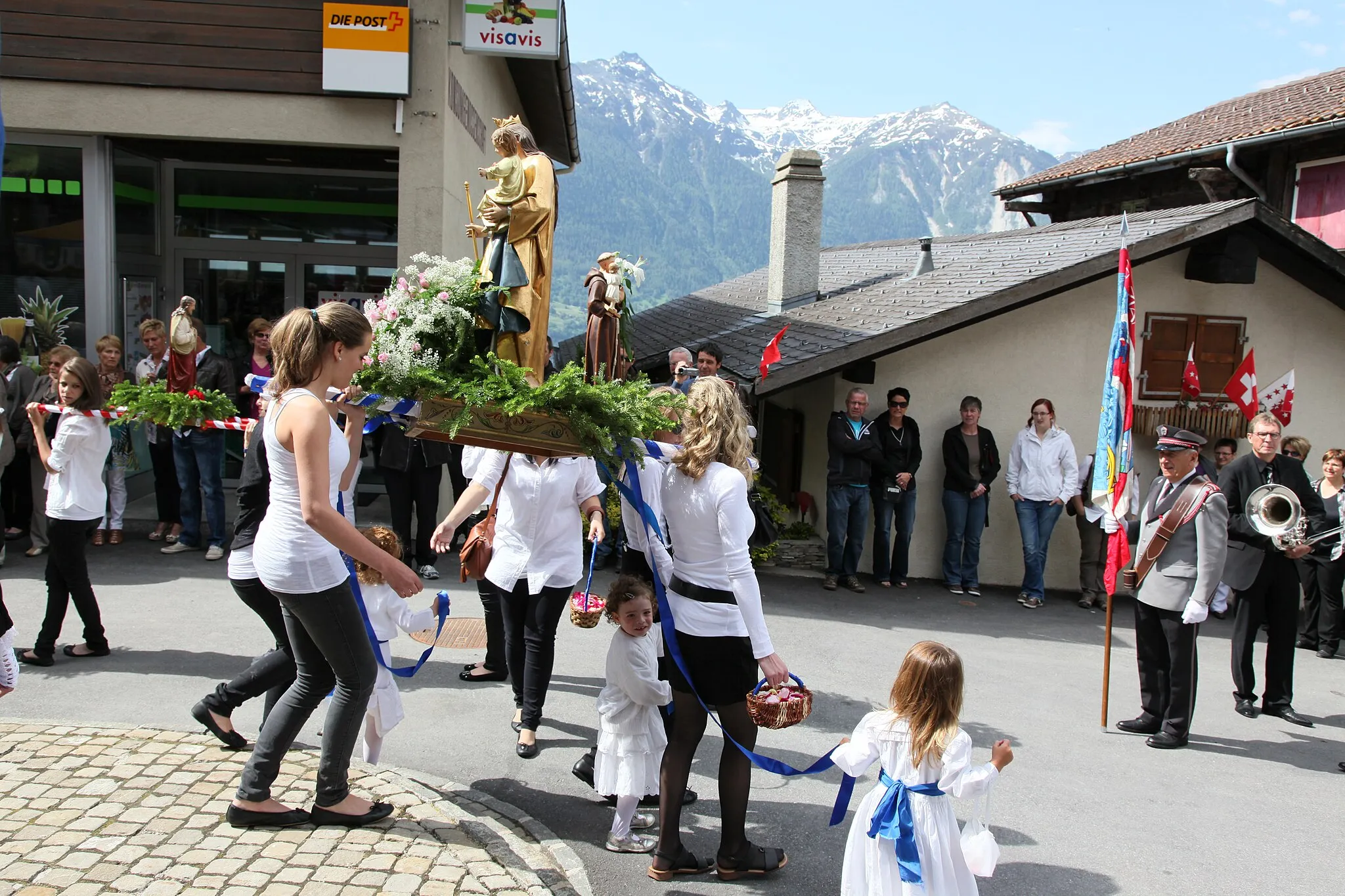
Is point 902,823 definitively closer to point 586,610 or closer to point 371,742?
point 586,610

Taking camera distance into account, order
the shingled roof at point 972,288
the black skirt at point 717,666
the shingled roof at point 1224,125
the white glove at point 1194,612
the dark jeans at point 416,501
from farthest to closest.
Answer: the shingled roof at point 1224,125 → the shingled roof at point 972,288 → the dark jeans at point 416,501 → the white glove at point 1194,612 → the black skirt at point 717,666

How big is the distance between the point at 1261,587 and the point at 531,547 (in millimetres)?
5261

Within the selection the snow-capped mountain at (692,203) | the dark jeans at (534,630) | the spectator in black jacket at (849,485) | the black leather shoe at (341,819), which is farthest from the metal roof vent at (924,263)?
the snow-capped mountain at (692,203)

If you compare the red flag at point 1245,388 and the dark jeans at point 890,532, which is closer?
the dark jeans at point 890,532

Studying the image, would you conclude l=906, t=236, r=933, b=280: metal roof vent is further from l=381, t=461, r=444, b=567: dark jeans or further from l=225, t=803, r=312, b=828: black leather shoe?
l=225, t=803, r=312, b=828: black leather shoe

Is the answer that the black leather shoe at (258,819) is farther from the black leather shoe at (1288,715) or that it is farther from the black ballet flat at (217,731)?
the black leather shoe at (1288,715)

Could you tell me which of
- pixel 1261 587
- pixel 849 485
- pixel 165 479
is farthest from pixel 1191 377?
pixel 165 479

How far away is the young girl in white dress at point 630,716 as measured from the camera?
4594mm

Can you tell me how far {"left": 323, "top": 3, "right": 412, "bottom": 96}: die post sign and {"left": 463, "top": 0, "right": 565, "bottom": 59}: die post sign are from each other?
24.4 inches

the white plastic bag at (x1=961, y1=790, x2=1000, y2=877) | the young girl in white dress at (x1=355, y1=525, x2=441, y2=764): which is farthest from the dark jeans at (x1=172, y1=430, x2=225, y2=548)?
the white plastic bag at (x1=961, y1=790, x2=1000, y2=877)

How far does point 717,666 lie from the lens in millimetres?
4152

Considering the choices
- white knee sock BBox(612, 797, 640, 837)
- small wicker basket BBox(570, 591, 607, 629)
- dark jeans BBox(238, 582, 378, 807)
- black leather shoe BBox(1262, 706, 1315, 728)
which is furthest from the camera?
black leather shoe BBox(1262, 706, 1315, 728)

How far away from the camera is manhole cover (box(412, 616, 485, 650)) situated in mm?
7516

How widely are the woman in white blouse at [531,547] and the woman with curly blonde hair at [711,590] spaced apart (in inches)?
56.3
